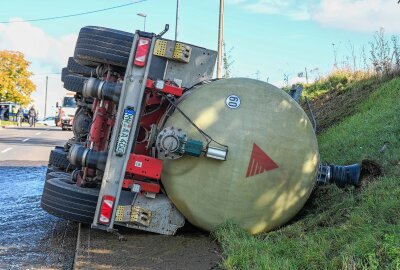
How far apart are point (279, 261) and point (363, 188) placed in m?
1.87

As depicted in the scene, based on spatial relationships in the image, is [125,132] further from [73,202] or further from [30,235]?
[30,235]

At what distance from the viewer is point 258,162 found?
5.00m

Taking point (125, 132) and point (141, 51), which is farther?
point (141, 51)

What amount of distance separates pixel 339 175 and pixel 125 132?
2.35m

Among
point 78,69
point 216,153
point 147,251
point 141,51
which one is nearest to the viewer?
point 147,251

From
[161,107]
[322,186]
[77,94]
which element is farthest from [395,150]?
[77,94]

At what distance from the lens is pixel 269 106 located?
205 inches

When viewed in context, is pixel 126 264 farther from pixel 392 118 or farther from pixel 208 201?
pixel 392 118

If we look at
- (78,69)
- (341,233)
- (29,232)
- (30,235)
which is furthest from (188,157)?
(78,69)

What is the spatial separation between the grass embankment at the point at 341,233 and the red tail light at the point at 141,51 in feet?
5.65

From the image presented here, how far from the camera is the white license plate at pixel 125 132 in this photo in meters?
5.05

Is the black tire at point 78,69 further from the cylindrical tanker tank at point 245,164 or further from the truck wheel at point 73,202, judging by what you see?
the cylindrical tanker tank at point 245,164

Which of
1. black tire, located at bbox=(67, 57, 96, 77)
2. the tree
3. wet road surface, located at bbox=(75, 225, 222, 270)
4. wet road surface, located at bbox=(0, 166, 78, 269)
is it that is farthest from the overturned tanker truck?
the tree

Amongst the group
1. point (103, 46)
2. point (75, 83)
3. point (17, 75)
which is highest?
point (103, 46)
